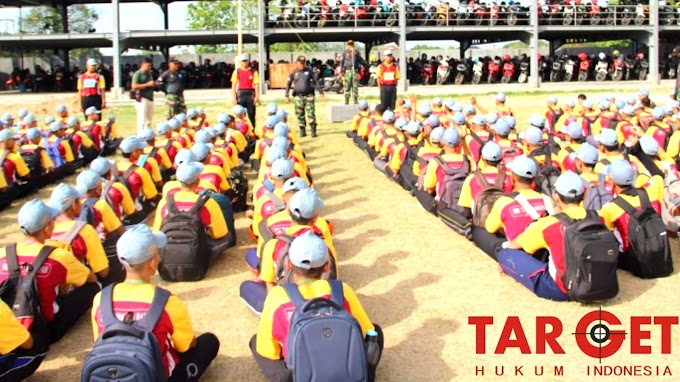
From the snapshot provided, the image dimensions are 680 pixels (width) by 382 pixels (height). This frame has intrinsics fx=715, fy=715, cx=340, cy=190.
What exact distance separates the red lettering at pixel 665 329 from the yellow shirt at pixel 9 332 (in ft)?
13.5

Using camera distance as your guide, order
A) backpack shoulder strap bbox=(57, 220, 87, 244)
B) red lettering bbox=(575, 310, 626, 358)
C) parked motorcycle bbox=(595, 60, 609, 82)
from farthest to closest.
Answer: parked motorcycle bbox=(595, 60, 609, 82) → backpack shoulder strap bbox=(57, 220, 87, 244) → red lettering bbox=(575, 310, 626, 358)

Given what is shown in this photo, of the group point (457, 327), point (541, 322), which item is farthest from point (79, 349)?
point (541, 322)

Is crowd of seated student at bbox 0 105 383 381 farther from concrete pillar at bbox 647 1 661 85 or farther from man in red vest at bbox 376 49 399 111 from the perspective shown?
concrete pillar at bbox 647 1 661 85

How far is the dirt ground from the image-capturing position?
4789mm

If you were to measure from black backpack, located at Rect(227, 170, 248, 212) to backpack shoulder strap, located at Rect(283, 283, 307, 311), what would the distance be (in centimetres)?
541

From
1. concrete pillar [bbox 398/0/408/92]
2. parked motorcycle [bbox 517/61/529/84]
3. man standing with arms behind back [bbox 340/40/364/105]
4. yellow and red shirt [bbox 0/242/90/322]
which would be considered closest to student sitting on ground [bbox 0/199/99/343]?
yellow and red shirt [bbox 0/242/90/322]

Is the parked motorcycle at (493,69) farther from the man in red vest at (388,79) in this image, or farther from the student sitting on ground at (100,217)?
the student sitting on ground at (100,217)

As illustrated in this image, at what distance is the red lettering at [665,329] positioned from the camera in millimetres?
4922

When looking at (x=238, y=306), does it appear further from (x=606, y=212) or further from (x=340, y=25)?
(x=340, y=25)

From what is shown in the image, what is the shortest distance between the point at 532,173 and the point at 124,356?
4.07 metres

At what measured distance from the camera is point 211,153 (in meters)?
9.36

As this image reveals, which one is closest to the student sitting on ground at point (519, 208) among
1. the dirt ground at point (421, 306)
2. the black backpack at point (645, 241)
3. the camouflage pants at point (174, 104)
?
the dirt ground at point (421, 306)

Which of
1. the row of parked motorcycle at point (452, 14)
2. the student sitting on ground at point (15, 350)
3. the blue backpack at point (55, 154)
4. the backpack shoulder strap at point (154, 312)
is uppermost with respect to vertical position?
the row of parked motorcycle at point (452, 14)

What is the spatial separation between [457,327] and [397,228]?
3.17 metres
